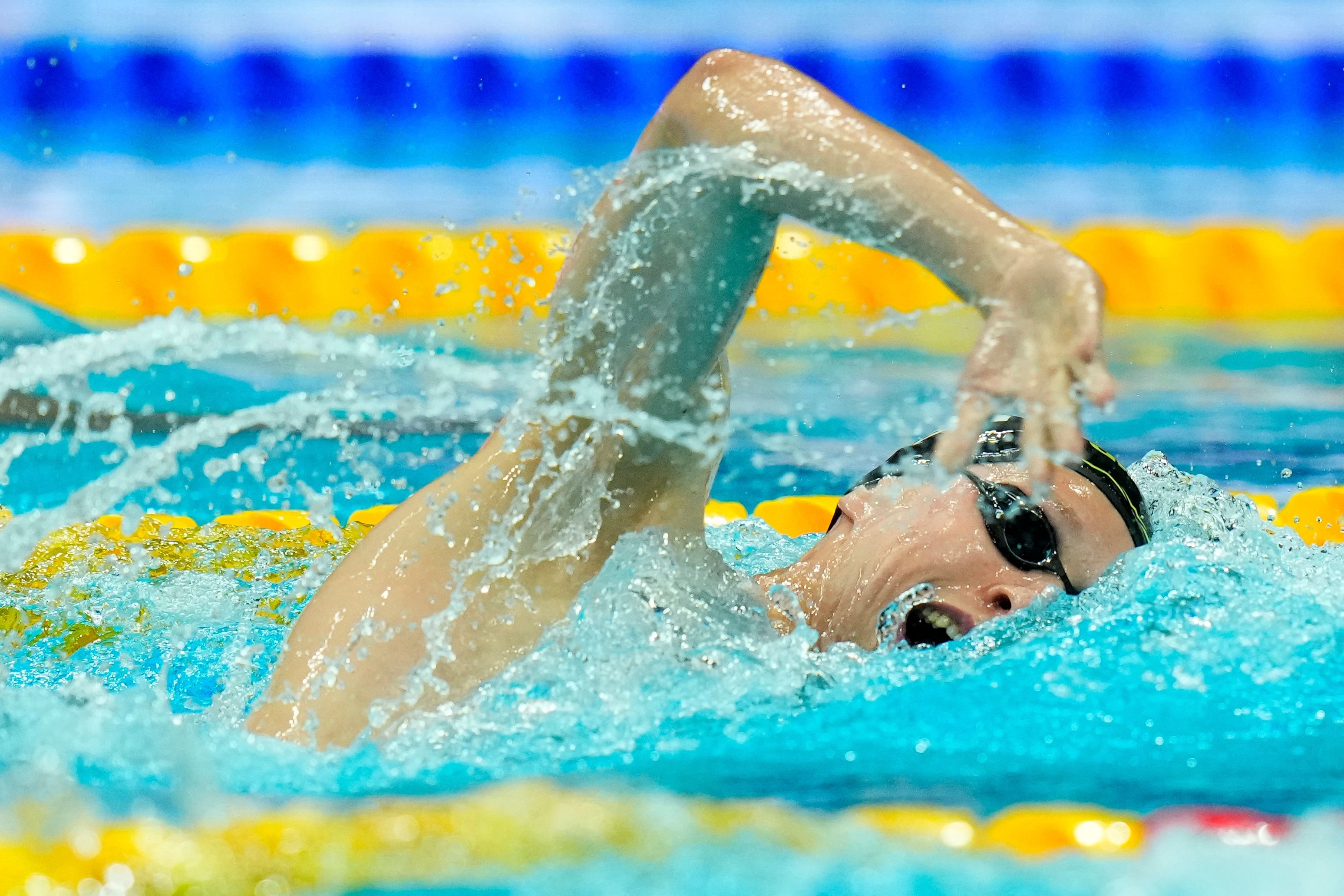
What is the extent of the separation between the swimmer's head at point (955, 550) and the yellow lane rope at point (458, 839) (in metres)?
0.44

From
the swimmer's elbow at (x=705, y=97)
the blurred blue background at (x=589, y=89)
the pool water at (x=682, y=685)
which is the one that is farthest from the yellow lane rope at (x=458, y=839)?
the blurred blue background at (x=589, y=89)

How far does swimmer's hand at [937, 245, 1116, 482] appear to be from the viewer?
3.02 feet

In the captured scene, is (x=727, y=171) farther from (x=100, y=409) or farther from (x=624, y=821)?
(x=100, y=409)

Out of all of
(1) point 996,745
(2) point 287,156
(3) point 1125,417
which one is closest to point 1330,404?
(3) point 1125,417

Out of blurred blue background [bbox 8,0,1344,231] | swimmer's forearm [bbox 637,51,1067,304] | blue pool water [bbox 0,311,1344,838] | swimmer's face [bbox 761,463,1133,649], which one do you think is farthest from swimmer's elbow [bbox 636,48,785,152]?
blurred blue background [bbox 8,0,1344,231]

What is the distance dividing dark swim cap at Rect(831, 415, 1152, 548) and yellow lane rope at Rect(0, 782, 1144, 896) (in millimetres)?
592

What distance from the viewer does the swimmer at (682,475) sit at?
3.63 ft

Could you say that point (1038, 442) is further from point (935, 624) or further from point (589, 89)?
point (589, 89)

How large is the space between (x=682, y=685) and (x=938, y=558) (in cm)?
34

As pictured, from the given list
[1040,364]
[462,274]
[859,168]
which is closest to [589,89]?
[462,274]

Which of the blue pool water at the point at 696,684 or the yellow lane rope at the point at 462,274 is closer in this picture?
the blue pool water at the point at 696,684

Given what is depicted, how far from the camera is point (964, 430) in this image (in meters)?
0.93

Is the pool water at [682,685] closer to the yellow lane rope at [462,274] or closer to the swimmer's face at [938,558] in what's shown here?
the swimmer's face at [938,558]

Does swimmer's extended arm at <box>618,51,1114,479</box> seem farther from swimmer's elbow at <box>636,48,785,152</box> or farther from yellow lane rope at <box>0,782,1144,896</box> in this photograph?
yellow lane rope at <box>0,782,1144,896</box>
